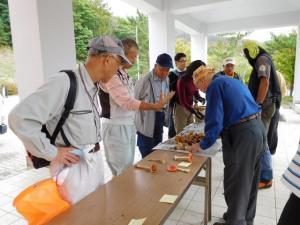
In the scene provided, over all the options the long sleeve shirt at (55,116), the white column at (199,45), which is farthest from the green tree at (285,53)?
the long sleeve shirt at (55,116)

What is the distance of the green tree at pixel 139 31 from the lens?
19.4ft

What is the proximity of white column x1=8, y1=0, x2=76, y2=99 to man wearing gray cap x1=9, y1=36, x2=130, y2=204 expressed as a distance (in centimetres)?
166

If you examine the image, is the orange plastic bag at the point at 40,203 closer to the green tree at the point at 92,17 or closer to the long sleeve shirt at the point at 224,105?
the long sleeve shirt at the point at 224,105

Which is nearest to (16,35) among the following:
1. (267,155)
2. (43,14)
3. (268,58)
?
(43,14)

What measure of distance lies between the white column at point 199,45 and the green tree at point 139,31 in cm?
296

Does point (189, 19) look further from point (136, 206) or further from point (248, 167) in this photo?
point (136, 206)

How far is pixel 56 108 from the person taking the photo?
1.04 meters

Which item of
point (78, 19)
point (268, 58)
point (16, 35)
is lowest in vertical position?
point (268, 58)

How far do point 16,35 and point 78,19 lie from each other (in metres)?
2.85

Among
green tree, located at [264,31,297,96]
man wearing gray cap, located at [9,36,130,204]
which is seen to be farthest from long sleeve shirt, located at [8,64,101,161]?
green tree, located at [264,31,297,96]

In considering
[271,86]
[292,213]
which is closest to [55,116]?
[292,213]

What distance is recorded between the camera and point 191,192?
99.7 inches

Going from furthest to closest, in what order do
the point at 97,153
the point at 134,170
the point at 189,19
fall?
the point at 189,19, the point at 134,170, the point at 97,153

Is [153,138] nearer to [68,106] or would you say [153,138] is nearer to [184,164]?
[184,164]
